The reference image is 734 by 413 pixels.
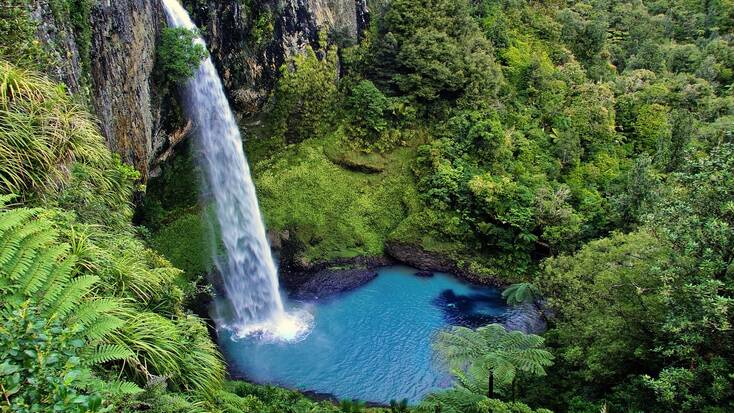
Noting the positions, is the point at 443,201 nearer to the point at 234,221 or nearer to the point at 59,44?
the point at 234,221

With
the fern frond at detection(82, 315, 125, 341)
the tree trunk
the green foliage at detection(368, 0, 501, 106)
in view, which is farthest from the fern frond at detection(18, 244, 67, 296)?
the green foliage at detection(368, 0, 501, 106)

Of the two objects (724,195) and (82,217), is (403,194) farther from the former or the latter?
(82,217)

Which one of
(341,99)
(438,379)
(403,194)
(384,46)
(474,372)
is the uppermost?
(384,46)

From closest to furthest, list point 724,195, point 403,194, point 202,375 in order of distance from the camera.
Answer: point 202,375
point 724,195
point 403,194

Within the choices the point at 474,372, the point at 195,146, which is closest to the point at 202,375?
the point at 474,372

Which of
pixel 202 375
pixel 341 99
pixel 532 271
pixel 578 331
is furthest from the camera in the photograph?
pixel 341 99

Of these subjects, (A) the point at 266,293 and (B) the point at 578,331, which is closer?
(B) the point at 578,331

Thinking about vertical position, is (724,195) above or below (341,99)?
below
